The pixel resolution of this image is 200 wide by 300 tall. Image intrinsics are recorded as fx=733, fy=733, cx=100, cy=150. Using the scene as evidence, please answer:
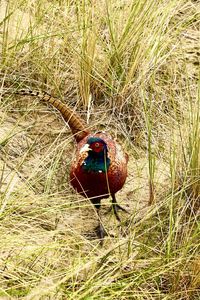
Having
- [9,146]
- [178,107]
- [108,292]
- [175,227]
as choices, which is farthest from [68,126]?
[108,292]

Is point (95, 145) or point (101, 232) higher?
point (95, 145)

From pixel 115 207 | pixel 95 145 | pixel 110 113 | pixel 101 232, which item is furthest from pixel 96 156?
pixel 110 113

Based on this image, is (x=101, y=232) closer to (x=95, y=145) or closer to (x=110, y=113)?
(x=95, y=145)

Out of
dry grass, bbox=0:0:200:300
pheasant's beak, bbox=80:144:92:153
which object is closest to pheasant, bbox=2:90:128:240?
pheasant's beak, bbox=80:144:92:153

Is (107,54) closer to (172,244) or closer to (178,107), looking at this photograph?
(178,107)

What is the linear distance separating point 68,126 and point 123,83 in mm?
473

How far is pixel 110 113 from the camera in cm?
421

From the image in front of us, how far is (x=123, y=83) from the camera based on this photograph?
4.20m

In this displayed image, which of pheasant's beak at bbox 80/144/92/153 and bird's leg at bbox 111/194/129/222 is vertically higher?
pheasant's beak at bbox 80/144/92/153

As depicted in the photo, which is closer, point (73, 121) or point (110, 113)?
Result: point (73, 121)

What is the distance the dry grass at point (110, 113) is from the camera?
329 centimetres

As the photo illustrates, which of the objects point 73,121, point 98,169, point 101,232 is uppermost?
point 73,121

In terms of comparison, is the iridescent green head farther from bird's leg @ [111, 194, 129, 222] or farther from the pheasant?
bird's leg @ [111, 194, 129, 222]

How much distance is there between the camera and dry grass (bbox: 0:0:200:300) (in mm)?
3285
